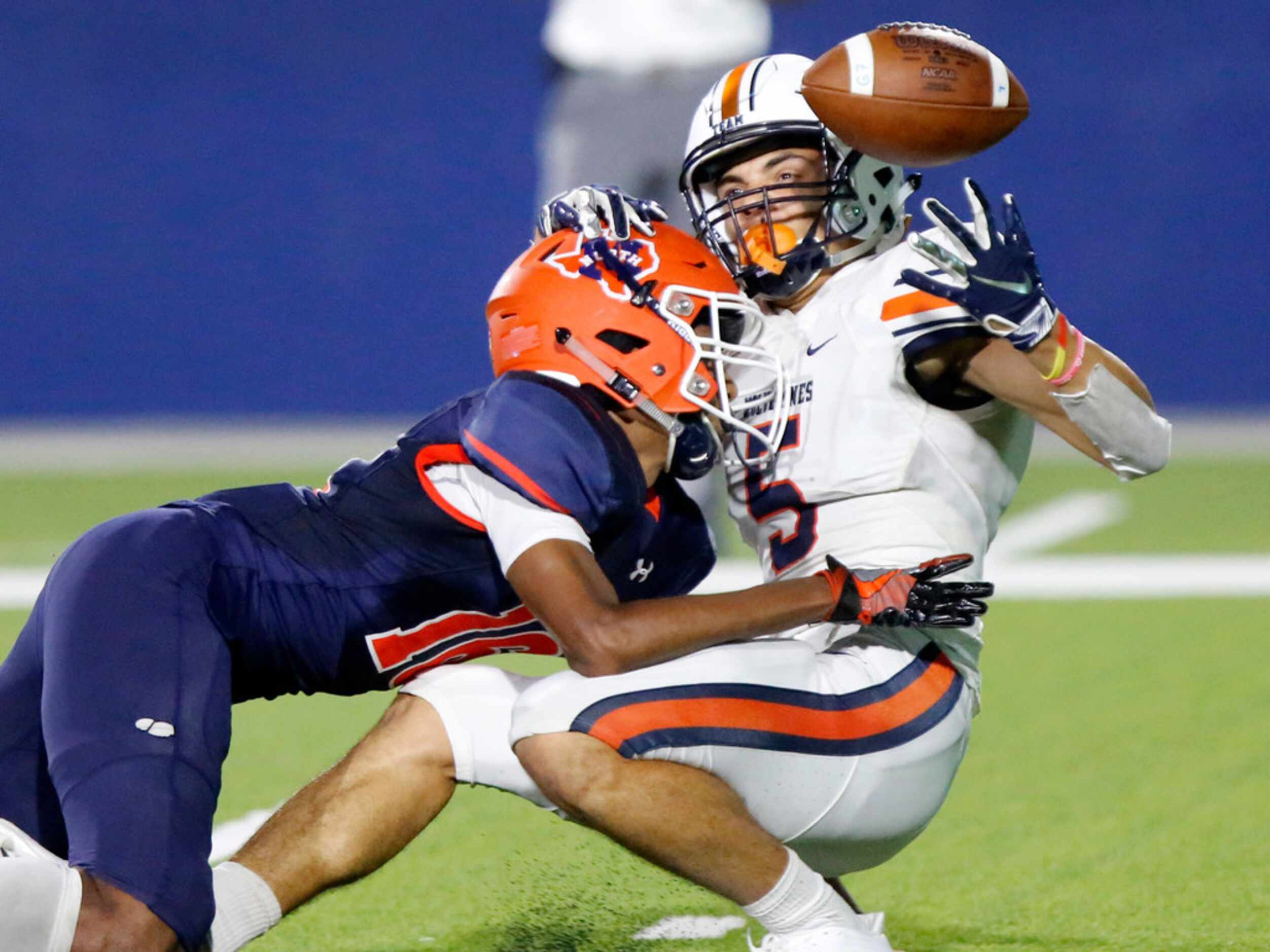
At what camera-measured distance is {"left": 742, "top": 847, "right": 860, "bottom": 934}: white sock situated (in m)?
2.14

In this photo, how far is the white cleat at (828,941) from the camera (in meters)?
2.13

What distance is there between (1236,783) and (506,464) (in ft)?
6.27

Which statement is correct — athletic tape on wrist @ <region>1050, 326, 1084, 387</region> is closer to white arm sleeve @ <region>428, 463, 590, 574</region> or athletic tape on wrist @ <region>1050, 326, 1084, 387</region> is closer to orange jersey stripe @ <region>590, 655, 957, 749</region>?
orange jersey stripe @ <region>590, 655, 957, 749</region>

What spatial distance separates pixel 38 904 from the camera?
6.12 feet

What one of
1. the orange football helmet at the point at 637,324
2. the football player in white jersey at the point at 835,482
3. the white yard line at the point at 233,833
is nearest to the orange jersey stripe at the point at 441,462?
the orange football helmet at the point at 637,324

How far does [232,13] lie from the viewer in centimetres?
873

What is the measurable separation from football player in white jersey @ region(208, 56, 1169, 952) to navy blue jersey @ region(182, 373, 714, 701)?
0.33ft

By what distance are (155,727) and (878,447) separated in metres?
1.01

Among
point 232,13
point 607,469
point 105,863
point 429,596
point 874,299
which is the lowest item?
point 105,863

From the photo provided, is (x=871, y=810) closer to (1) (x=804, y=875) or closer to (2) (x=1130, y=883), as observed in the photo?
(1) (x=804, y=875)

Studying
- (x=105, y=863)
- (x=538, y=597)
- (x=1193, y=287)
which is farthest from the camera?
(x=1193, y=287)

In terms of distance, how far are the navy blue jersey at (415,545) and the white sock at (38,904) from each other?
44 cm

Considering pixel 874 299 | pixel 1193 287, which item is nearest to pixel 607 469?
pixel 874 299

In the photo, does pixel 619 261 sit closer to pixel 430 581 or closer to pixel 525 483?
pixel 525 483
